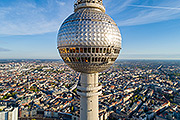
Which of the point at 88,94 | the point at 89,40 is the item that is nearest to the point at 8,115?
the point at 88,94

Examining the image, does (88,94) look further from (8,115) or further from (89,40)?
(8,115)

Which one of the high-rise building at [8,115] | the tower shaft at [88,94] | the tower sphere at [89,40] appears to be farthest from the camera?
the high-rise building at [8,115]

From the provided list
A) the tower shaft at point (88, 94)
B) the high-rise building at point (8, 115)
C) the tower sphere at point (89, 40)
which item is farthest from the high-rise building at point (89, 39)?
the high-rise building at point (8, 115)

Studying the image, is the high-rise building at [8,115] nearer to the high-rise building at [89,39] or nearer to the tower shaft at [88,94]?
the tower shaft at [88,94]

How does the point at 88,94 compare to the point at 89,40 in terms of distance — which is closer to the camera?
the point at 89,40

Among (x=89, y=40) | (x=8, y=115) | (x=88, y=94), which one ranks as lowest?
(x=8, y=115)

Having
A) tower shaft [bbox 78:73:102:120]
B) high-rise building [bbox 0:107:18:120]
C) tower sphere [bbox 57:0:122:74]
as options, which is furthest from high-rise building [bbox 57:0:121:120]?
high-rise building [bbox 0:107:18:120]

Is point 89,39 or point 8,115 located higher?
point 89,39
